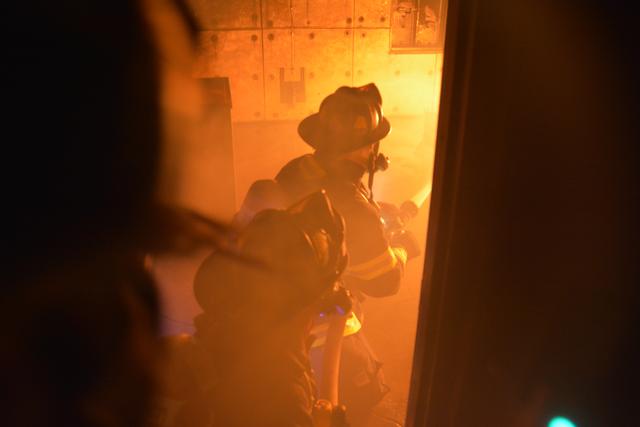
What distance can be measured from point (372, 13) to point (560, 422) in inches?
206

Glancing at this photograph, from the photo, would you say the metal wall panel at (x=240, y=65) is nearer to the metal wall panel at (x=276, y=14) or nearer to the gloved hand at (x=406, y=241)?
the metal wall panel at (x=276, y=14)

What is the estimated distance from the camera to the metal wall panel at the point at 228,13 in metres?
5.03

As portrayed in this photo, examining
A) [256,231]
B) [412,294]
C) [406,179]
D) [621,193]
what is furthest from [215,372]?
[406,179]

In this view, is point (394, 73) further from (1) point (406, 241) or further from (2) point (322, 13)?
(1) point (406, 241)

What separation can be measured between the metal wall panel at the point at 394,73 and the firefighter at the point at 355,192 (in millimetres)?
3087

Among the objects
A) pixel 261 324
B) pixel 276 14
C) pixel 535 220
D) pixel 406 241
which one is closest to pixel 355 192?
pixel 406 241

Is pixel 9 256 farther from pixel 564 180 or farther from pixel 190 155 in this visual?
pixel 564 180

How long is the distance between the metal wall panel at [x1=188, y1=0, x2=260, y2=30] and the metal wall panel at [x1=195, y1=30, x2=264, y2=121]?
0.08 meters

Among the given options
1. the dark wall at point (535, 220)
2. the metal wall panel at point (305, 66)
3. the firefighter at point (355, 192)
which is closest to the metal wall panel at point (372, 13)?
the metal wall panel at point (305, 66)

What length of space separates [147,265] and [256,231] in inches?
24.6

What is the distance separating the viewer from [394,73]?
223 inches

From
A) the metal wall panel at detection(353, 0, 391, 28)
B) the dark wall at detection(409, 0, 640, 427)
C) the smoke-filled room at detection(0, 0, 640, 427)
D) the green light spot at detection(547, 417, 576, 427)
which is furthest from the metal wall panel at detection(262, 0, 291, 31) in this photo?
the green light spot at detection(547, 417, 576, 427)

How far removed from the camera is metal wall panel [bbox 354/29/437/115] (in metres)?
5.46

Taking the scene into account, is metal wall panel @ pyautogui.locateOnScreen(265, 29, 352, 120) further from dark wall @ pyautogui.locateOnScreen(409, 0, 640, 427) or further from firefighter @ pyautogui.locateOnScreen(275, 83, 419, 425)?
dark wall @ pyautogui.locateOnScreen(409, 0, 640, 427)
